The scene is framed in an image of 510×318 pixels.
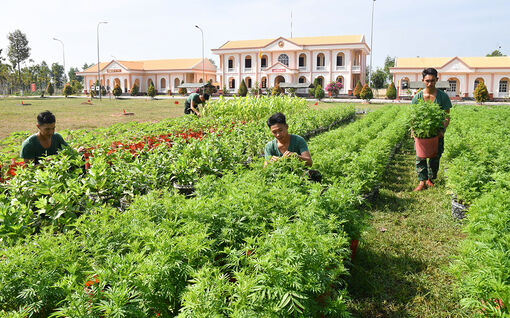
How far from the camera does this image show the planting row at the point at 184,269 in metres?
1.95

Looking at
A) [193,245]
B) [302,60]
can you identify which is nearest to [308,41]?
[302,60]

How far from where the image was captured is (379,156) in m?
6.13

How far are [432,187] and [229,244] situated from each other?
4744mm

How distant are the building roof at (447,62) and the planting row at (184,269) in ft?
145

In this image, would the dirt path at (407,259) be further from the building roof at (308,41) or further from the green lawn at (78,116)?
the building roof at (308,41)

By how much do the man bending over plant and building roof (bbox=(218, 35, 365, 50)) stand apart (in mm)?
43449

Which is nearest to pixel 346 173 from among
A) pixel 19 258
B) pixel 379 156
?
pixel 379 156

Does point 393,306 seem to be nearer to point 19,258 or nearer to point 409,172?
point 19,258

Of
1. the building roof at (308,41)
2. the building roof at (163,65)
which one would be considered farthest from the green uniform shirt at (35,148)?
the building roof at (163,65)

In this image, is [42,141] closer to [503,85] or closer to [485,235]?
[485,235]

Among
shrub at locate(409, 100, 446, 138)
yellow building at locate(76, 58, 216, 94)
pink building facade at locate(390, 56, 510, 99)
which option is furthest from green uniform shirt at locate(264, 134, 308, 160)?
yellow building at locate(76, 58, 216, 94)

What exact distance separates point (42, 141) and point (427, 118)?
5.62m

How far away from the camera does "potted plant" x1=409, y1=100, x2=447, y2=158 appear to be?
586 centimetres

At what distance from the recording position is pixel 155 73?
55938 millimetres
